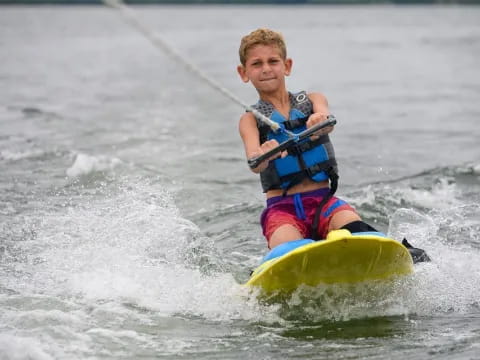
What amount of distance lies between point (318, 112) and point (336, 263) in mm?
1208

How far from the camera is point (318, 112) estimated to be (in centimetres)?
589

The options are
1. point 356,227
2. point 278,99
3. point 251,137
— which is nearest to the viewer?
point 356,227

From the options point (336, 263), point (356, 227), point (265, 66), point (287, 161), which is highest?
point (265, 66)

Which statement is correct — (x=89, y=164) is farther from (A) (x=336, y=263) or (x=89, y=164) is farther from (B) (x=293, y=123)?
(A) (x=336, y=263)

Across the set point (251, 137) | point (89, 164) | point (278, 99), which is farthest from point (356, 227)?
point (89, 164)

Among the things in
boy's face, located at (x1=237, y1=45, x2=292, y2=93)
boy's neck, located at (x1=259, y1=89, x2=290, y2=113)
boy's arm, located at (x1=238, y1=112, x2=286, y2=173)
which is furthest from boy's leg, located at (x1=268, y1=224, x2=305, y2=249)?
boy's face, located at (x1=237, y1=45, x2=292, y2=93)

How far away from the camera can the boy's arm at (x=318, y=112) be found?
545 centimetres

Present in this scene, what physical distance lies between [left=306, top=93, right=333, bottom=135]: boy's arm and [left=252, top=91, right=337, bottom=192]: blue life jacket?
13 cm

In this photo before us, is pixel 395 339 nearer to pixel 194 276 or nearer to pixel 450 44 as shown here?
pixel 194 276

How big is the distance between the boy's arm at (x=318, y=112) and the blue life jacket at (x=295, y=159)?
5.0 inches

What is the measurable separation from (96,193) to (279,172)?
3.27 m

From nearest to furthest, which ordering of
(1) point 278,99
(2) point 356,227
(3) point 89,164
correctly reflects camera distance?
(2) point 356,227 → (1) point 278,99 → (3) point 89,164

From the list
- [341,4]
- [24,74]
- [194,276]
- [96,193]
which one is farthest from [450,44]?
[341,4]

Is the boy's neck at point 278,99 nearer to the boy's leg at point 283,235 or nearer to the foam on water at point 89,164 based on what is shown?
the boy's leg at point 283,235
